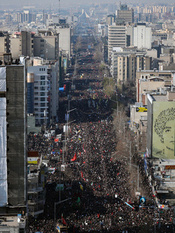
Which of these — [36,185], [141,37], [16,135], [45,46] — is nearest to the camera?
[16,135]

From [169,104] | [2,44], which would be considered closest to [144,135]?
[169,104]

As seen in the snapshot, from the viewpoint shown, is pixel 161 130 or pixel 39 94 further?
pixel 39 94

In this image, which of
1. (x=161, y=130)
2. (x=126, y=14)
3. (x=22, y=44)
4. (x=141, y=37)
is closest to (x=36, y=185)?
(x=161, y=130)

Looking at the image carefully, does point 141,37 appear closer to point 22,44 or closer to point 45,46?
point 45,46

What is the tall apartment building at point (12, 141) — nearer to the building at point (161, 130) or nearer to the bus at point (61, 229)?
the bus at point (61, 229)

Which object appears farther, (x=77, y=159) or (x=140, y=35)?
(x=140, y=35)

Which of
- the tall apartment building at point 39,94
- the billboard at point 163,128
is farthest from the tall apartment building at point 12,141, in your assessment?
the tall apartment building at point 39,94

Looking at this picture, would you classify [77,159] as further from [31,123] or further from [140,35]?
[140,35]
